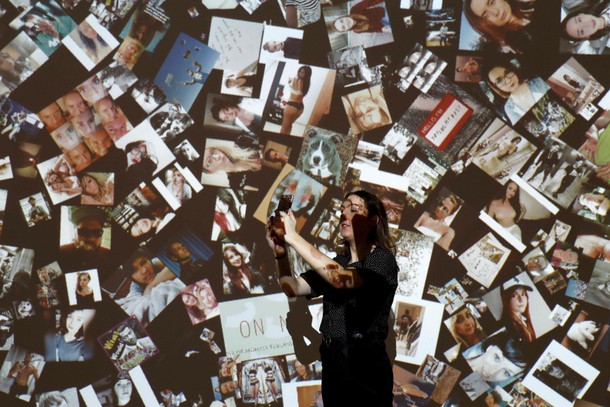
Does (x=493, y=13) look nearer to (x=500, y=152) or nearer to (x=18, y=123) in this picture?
(x=500, y=152)

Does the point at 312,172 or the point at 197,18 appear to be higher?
the point at 197,18

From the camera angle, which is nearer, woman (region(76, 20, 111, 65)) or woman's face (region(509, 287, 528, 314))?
woman's face (region(509, 287, 528, 314))

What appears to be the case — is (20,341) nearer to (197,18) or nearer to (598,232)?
(197,18)

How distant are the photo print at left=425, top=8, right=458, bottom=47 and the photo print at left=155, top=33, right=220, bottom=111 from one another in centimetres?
74

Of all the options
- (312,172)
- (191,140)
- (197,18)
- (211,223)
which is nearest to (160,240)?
(211,223)

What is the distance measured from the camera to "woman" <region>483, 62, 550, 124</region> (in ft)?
7.36

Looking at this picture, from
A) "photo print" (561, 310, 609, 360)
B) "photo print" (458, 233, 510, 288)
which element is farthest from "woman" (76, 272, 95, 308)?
"photo print" (561, 310, 609, 360)

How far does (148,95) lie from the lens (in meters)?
2.32

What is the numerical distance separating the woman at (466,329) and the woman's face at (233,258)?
0.75m

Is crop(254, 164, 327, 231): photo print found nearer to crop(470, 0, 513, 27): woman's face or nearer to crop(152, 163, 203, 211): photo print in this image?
crop(152, 163, 203, 211): photo print

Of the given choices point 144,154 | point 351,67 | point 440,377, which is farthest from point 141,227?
point 440,377

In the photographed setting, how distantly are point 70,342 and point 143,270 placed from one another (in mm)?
361

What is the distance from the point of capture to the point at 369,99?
2.27m

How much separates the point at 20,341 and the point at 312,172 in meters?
1.19
